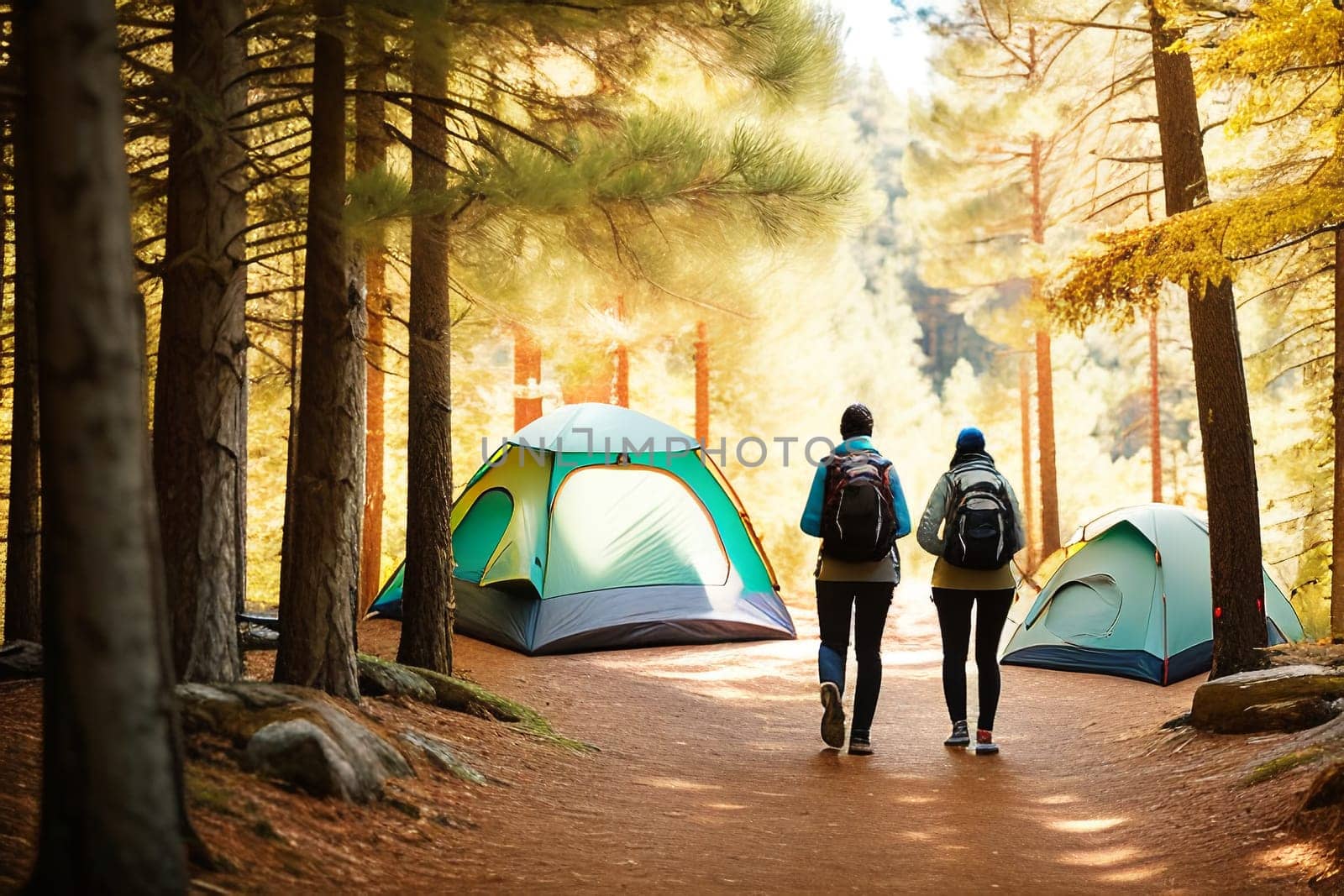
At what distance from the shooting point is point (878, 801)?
5.05m

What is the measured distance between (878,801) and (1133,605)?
15.7ft

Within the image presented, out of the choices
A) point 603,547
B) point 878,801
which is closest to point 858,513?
point 878,801

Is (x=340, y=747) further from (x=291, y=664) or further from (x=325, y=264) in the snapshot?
(x=325, y=264)

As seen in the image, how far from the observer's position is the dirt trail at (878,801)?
152 inches

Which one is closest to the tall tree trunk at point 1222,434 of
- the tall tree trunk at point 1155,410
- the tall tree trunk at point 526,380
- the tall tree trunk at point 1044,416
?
the tall tree trunk at point 526,380

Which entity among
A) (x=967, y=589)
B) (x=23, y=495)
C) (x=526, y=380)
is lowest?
(x=967, y=589)

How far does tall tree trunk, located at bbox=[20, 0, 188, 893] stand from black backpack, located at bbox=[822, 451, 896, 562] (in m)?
3.81

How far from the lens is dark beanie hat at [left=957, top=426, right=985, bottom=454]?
5996 millimetres

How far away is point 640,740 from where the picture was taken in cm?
671

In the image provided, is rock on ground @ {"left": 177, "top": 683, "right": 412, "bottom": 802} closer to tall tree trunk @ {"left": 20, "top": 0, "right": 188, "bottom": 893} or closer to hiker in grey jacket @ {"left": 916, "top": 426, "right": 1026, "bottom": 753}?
tall tree trunk @ {"left": 20, "top": 0, "right": 188, "bottom": 893}

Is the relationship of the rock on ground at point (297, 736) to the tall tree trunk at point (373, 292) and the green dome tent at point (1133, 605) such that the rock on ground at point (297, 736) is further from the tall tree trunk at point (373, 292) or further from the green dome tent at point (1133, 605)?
the green dome tent at point (1133, 605)

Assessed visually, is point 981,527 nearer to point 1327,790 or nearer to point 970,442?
point 970,442

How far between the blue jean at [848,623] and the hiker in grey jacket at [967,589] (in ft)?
1.07

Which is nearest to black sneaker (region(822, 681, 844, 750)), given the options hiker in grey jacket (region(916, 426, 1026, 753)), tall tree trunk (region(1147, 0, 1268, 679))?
hiker in grey jacket (region(916, 426, 1026, 753))
